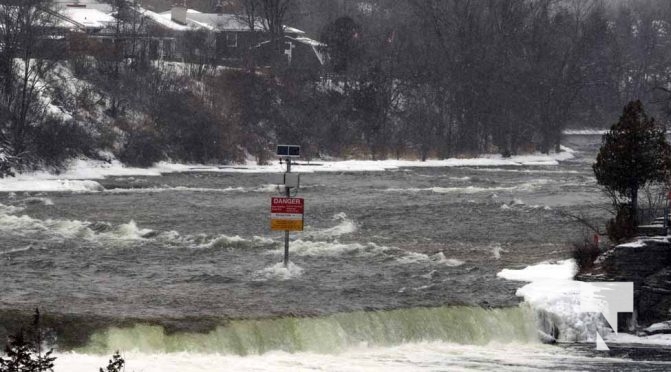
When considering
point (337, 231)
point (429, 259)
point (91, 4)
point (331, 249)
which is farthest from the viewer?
point (91, 4)

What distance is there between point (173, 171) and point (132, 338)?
4202 cm

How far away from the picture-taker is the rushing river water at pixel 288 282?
1933cm

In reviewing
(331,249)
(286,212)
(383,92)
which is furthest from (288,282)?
(383,92)

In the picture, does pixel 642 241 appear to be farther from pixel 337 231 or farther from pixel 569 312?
pixel 337 231

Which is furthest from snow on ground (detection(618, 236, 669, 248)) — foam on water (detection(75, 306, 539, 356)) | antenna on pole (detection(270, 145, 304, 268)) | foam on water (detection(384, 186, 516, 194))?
foam on water (detection(384, 186, 516, 194))

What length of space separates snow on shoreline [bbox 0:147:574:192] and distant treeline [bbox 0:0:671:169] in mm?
2706

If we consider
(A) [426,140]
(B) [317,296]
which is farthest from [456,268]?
(A) [426,140]

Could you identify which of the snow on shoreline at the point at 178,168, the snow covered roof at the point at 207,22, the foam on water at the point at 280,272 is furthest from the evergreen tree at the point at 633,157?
the snow covered roof at the point at 207,22

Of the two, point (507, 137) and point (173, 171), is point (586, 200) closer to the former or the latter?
point (173, 171)

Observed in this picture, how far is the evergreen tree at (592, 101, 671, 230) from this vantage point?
2566 centimetres

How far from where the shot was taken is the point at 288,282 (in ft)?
80.3

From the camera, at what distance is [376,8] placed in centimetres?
13462

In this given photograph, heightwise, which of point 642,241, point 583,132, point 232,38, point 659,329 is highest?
point 232,38

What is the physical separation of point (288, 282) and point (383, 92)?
2341 inches
